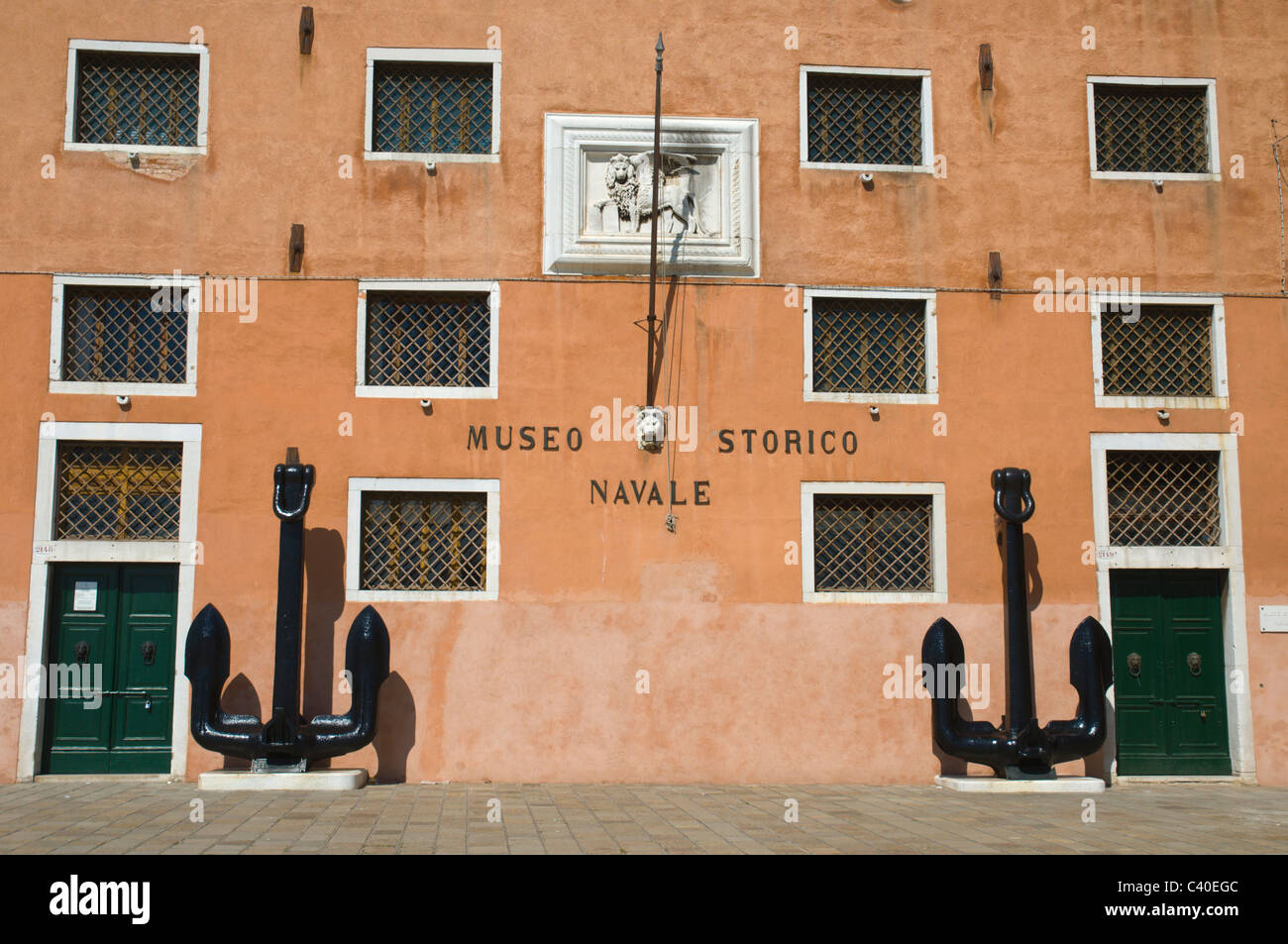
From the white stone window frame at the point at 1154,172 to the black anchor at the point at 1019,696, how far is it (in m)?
3.42

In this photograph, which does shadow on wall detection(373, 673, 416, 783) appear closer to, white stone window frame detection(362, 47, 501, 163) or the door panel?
the door panel

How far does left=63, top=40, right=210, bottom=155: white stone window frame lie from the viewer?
1140 centimetres

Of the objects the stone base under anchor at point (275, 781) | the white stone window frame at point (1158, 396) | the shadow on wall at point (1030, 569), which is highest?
the white stone window frame at point (1158, 396)

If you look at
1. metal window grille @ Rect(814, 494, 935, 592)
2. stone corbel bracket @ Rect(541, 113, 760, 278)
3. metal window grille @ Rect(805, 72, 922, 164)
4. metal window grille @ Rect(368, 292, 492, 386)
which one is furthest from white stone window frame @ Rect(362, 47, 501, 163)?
metal window grille @ Rect(814, 494, 935, 592)

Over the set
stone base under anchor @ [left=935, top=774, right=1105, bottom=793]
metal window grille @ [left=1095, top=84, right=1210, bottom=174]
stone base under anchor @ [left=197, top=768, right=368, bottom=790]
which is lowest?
stone base under anchor @ [left=935, top=774, right=1105, bottom=793]

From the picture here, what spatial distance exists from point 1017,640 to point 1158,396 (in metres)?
2.83

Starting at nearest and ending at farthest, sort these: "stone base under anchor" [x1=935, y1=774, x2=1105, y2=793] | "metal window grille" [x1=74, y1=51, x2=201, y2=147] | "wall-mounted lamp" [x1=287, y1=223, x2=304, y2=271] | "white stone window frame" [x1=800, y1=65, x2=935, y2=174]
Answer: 1. "stone base under anchor" [x1=935, y1=774, x2=1105, y2=793]
2. "wall-mounted lamp" [x1=287, y1=223, x2=304, y2=271]
3. "metal window grille" [x1=74, y1=51, x2=201, y2=147]
4. "white stone window frame" [x1=800, y1=65, x2=935, y2=174]

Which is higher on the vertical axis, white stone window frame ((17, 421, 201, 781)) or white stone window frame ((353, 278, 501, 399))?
white stone window frame ((353, 278, 501, 399))

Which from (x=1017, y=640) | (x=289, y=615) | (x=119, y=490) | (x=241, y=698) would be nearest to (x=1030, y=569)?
(x=1017, y=640)

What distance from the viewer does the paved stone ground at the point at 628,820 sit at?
791 centimetres

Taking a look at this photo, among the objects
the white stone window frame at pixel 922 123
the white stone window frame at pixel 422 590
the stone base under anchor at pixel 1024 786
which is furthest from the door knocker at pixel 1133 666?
the white stone window frame at pixel 422 590

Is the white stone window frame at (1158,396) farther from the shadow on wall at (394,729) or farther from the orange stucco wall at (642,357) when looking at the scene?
the shadow on wall at (394,729)

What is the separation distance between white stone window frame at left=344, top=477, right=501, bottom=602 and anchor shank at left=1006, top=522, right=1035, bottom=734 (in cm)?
450

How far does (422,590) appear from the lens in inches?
438
